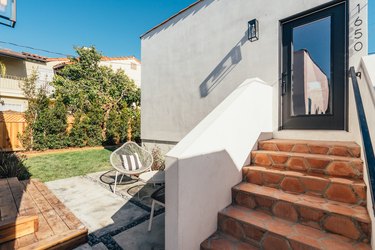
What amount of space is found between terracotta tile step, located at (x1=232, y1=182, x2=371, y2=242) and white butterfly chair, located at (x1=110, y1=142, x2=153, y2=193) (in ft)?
9.30

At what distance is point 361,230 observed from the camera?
1.69 metres

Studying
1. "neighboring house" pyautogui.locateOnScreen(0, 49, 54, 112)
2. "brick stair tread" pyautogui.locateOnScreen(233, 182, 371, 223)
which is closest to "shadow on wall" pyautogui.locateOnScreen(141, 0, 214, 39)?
"brick stair tread" pyautogui.locateOnScreen(233, 182, 371, 223)

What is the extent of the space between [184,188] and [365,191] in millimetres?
1841

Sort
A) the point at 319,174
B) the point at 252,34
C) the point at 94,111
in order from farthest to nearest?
the point at 94,111 → the point at 252,34 → the point at 319,174

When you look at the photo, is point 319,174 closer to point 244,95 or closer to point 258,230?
point 258,230

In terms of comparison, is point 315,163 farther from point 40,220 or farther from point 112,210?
point 40,220

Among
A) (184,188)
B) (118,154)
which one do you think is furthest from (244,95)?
(118,154)

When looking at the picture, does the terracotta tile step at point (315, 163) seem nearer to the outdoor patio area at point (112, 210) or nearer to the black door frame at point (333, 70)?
A: the black door frame at point (333, 70)

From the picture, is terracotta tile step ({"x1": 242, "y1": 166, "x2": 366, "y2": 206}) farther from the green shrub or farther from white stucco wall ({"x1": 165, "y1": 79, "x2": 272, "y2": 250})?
the green shrub

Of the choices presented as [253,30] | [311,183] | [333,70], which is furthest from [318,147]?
[253,30]

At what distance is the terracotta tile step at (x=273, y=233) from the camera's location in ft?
5.56

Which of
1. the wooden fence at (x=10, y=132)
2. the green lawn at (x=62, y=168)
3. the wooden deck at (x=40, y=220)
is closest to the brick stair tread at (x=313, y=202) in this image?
the wooden deck at (x=40, y=220)

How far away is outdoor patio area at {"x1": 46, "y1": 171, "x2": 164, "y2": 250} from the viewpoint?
2504mm

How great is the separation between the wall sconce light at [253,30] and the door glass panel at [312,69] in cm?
69
